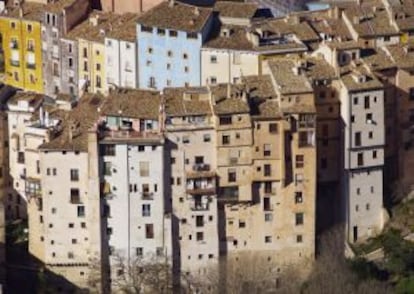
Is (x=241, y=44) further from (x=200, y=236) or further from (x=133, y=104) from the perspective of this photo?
(x=200, y=236)

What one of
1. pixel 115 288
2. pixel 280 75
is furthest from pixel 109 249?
pixel 280 75

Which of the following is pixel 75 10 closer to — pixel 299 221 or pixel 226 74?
pixel 226 74

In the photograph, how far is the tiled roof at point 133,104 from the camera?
89875mm

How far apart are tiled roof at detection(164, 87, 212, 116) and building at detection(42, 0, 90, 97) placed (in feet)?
32.8

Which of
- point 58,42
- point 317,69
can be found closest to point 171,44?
point 58,42

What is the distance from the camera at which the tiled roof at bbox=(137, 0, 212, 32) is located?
95562 mm

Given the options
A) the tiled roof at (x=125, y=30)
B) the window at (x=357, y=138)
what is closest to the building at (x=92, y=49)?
the tiled roof at (x=125, y=30)

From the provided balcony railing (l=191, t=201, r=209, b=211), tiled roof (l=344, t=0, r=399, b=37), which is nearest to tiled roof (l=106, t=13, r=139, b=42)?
tiled roof (l=344, t=0, r=399, b=37)

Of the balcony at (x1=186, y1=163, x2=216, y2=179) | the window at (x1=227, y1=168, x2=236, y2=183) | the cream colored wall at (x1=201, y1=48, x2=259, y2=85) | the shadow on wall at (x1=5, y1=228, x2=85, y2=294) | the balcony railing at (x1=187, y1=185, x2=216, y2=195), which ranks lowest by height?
the shadow on wall at (x1=5, y1=228, x2=85, y2=294)

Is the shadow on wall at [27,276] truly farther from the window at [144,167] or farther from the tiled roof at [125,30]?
the tiled roof at [125,30]

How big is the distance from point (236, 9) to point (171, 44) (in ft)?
10.2

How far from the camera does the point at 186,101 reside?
3529 inches

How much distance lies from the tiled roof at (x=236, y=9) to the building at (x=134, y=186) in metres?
7.75

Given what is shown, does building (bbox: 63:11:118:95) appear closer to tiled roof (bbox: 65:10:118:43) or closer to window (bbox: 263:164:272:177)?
tiled roof (bbox: 65:10:118:43)
